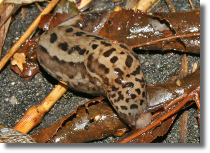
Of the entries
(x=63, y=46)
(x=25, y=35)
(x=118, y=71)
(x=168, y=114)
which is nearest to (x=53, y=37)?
(x=63, y=46)

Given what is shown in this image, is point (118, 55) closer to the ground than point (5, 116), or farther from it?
farther from it

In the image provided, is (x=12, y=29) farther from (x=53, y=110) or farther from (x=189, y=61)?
(x=189, y=61)

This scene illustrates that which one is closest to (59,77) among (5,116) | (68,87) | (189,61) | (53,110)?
(68,87)

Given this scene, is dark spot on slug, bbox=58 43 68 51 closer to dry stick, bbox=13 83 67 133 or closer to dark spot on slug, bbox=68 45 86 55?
dark spot on slug, bbox=68 45 86 55

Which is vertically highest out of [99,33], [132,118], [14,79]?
[99,33]

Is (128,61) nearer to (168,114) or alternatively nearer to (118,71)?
(118,71)

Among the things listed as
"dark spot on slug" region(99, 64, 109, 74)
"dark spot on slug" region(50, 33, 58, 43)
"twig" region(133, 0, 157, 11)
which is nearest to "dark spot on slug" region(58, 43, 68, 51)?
"dark spot on slug" region(50, 33, 58, 43)

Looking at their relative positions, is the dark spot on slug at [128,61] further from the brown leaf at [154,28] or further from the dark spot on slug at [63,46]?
the dark spot on slug at [63,46]
